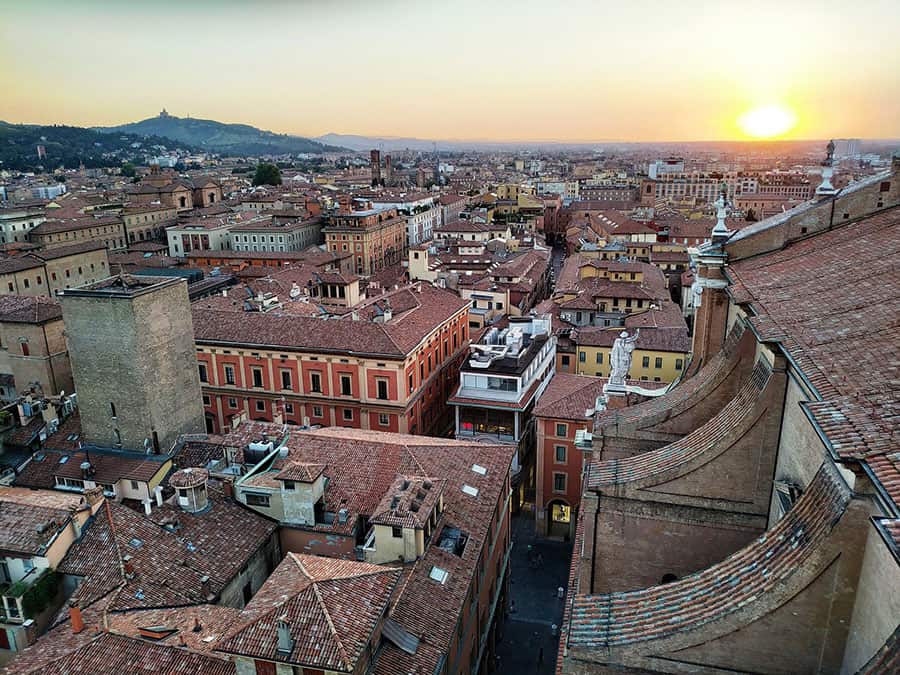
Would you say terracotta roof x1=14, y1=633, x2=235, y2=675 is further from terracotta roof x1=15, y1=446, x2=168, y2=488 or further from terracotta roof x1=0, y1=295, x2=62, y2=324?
terracotta roof x1=0, y1=295, x2=62, y2=324

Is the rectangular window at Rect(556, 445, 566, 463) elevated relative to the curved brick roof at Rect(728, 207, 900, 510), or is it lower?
lower

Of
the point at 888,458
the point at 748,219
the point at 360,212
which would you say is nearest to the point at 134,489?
the point at 888,458

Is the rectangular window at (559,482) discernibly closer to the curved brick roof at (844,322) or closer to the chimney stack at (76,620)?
the curved brick roof at (844,322)

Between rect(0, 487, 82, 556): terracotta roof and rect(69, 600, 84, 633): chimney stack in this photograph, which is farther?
rect(0, 487, 82, 556): terracotta roof

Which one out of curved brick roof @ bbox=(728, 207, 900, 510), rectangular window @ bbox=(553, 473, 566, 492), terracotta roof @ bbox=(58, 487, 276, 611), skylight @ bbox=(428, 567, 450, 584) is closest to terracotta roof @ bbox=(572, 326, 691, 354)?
rectangular window @ bbox=(553, 473, 566, 492)

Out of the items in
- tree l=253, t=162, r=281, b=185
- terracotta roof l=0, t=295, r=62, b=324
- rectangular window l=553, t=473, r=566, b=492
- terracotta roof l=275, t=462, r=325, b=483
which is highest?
tree l=253, t=162, r=281, b=185

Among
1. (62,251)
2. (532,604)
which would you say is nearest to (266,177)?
(62,251)

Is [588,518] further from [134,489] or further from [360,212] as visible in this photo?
[360,212]

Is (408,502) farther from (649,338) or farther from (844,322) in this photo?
(649,338)

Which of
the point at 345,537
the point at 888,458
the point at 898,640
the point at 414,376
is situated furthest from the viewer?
the point at 414,376
